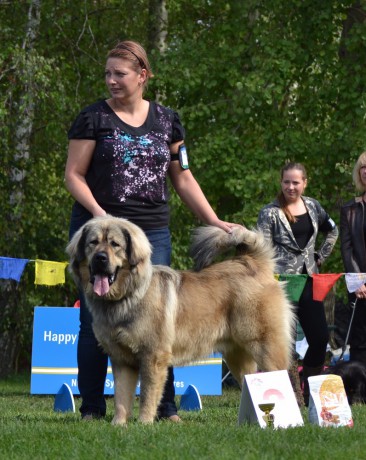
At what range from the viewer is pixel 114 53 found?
587 centimetres

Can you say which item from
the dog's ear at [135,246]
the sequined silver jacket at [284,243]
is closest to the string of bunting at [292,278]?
the sequined silver jacket at [284,243]

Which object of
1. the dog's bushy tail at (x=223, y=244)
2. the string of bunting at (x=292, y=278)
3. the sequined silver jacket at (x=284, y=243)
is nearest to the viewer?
the dog's bushy tail at (x=223, y=244)

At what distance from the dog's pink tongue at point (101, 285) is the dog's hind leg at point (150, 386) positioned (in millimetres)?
541

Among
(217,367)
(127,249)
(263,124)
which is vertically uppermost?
(263,124)

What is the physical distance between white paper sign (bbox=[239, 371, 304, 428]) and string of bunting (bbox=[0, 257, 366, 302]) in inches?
78.7

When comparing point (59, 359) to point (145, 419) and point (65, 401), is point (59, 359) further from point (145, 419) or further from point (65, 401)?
point (145, 419)

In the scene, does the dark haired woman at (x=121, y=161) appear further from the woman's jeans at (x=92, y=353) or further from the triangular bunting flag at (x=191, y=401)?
the triangular bunting flag at (x=191, y=401)

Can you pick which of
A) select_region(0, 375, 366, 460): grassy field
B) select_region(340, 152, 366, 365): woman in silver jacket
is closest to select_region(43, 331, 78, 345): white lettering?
select_region(340, 152, 366, 365): woman in silver jacket

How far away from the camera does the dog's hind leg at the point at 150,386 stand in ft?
18.6

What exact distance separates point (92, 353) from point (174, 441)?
1.54 meters

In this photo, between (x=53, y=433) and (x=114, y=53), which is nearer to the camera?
(x=53, y=433)

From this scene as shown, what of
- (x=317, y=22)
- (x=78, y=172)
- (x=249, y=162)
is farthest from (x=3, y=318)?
(x=78, y=172)

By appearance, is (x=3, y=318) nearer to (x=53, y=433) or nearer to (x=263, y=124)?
(x=263, y=124)

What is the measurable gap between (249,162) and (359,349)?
6.03 metres
